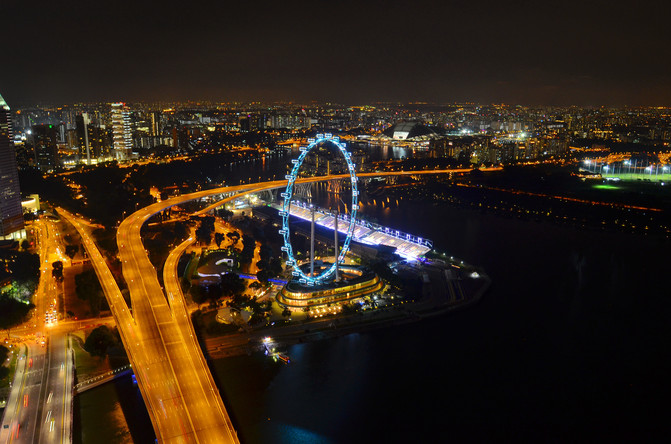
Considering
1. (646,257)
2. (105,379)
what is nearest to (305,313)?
(105,379)

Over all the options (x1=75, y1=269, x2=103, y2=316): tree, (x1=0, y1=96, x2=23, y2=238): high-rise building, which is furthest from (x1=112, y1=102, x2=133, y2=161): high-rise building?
(x1=75, y1=269, x2=103, y2=316): tree

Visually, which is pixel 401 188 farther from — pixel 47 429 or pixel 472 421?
pixel 47 429

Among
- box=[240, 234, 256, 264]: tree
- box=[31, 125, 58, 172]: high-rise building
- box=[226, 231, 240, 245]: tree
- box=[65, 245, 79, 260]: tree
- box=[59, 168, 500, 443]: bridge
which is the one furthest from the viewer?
box=[31, 125, 58, 172]: high-rise building

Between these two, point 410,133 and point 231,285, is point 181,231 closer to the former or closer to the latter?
point 231,285

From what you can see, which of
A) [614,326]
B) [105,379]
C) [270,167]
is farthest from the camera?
[270,167]

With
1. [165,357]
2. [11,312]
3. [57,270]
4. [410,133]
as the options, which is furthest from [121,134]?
[165,357]

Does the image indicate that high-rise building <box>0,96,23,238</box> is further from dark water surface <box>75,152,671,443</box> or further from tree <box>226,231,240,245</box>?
dark water surface <box>75,152,671,443</box>
